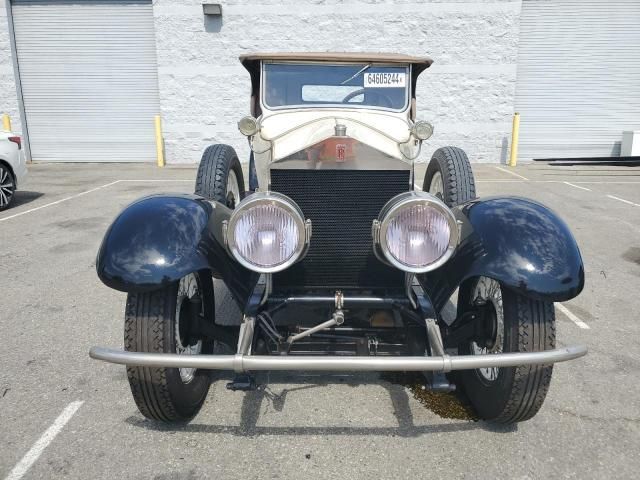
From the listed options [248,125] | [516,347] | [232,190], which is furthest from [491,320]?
[232,190]

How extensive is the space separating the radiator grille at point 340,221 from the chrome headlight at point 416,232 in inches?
14.1

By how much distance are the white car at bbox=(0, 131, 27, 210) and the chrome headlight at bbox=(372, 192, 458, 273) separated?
7.19m

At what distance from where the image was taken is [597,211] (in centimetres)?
726

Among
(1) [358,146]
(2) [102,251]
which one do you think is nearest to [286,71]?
(1) [358,146]

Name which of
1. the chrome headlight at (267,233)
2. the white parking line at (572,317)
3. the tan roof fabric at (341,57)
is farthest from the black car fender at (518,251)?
the white parking line at (572,317)

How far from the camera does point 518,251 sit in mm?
2084

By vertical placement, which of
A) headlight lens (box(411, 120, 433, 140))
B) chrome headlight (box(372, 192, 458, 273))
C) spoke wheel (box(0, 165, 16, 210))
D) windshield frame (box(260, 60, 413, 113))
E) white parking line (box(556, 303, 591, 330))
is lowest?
white parking line (box(556, 303, 591, 330))

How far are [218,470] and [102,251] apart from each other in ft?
3.52

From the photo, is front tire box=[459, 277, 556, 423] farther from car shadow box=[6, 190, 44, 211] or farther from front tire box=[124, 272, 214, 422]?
car shadow box=[6, 190, 44, 211]

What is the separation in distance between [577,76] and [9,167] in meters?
13.0

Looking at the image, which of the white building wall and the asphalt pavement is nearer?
the asphalt pavement

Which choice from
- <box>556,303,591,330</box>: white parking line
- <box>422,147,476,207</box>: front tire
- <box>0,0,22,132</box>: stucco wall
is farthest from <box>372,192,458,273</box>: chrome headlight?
<box>0,0,22,132</box>: stucco wall

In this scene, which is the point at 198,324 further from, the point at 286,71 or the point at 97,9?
the point at 97,9

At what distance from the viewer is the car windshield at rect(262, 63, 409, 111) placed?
3203 mm
